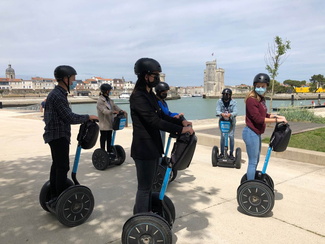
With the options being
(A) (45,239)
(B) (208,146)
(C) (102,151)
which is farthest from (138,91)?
(B) (208,146)

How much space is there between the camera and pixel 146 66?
2576 millimetres

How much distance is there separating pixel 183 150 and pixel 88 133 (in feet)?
4.75

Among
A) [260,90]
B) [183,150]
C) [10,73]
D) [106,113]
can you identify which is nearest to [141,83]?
[183,150]

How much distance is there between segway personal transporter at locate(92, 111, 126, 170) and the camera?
5316mm

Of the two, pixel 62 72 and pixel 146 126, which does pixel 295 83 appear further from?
pixel 146 126

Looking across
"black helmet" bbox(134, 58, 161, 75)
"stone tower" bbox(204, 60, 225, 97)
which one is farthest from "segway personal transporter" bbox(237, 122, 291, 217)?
"stone tower" bbox(204, 60, 225, 97)

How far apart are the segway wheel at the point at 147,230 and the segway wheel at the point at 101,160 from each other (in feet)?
10.1

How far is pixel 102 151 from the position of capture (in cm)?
555

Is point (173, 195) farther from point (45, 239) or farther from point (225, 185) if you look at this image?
point (45, 239)

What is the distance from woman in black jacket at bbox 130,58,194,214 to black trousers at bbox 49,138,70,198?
1.00 metres

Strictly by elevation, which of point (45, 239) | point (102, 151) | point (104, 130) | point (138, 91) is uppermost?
point (138, 91)

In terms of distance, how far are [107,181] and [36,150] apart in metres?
3.59

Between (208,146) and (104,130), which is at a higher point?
(104,130)

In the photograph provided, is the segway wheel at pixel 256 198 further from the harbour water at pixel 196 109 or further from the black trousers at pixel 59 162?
the harbour water at pixel 196 109
